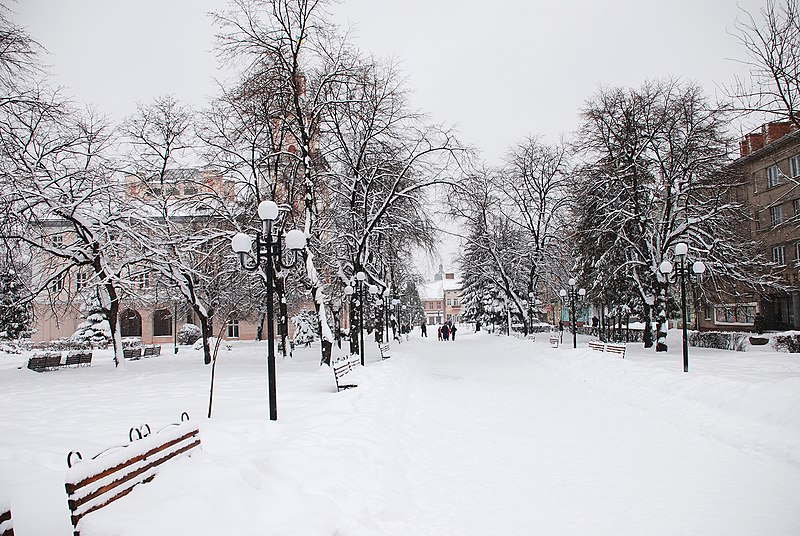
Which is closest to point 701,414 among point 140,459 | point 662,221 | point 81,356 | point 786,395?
point 786,395

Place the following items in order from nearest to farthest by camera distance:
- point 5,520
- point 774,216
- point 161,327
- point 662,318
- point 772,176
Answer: point 5,520 < point 662,318 < point 772,176 < point 774,216 < point 161,327

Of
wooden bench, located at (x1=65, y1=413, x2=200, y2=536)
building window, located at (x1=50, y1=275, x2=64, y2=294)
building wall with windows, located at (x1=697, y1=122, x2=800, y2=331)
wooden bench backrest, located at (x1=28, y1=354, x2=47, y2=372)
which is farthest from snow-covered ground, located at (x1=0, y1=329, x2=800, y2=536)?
building wall with windows, located at (x1=697, y1=122, x2=800, y2=331)

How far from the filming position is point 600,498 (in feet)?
21.8

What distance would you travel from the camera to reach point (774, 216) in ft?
113

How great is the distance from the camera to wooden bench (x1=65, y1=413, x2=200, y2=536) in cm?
405

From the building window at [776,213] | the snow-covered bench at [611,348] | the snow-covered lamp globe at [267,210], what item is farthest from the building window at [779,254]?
the snow-covered lamp globe at [267,210]

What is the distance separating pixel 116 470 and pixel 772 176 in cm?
3958

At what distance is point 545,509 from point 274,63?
17177 mm

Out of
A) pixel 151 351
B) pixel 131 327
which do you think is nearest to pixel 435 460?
pixel 151 351

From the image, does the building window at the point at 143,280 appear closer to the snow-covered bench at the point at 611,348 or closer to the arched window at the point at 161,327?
the snow-covered bench at the point at 611,348

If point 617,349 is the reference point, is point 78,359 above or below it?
below

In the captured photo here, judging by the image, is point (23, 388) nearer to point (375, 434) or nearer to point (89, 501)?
point (375, 434)

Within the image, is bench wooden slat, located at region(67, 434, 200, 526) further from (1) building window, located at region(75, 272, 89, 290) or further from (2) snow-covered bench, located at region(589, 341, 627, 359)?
(2) snow-covered bench, located at region(589, 341, 627, 359)

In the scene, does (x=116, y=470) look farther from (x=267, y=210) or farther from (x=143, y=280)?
(x=143, y=280)
